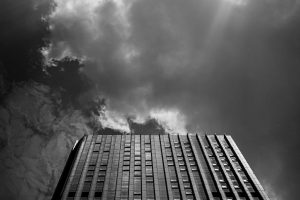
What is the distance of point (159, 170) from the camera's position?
224 ft

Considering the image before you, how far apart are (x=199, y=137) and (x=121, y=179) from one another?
107 feet

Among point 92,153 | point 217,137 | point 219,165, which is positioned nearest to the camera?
point 219,165

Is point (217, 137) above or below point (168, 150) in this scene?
above

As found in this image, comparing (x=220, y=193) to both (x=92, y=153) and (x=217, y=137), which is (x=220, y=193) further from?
(x=92, y=153)

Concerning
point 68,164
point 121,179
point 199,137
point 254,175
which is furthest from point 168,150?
point 68,164

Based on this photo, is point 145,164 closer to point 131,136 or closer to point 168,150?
point 168,150

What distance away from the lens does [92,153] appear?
78000 mm

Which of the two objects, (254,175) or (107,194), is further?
(254,175)

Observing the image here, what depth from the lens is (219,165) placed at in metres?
70.2

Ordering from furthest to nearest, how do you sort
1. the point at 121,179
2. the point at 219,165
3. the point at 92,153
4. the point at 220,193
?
the point at 92,153
the point at 219,165
the point at 121,179
the point at 220,193

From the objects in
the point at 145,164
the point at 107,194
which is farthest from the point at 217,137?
the point at 107,194

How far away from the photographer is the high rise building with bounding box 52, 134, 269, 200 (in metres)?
59.7

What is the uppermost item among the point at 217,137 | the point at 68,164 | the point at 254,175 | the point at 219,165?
the point at 217,137

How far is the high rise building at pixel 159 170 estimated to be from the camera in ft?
196
